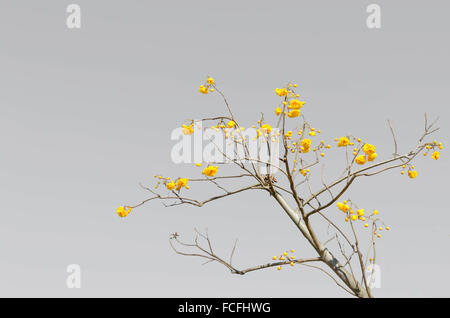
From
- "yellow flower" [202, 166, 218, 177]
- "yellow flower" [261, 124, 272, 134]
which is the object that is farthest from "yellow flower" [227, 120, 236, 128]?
"yellow flower" [202, 166, 218, 177]

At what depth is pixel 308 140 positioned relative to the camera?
138 inches

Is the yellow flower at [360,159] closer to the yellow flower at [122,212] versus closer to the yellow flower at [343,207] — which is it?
the yellow flower at [343,207]

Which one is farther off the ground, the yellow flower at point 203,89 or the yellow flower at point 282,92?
the yellow flower at point 203,89

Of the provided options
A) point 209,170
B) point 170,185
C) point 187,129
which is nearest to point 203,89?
point 187,129

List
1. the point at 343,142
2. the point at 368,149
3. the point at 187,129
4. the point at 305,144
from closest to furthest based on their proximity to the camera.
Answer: the point at 368,149, the point at 343,142, the point at 305,144, the point at 187,129

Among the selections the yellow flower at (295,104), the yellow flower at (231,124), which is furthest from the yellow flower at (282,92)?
the yellow flower at (231,124)

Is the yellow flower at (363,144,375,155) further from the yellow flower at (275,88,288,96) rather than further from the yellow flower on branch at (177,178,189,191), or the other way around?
the yellow flower on branch at (177,178,189,191)

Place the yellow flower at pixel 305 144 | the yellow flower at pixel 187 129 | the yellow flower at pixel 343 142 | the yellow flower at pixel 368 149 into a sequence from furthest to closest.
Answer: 1. the yellow flower at pixel 187 129
2. the yellow flower at pixel 305 144
3. the yellow flower at pixel 343 142
4. the yellow flower at pixel 368 149

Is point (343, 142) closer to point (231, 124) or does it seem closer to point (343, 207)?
point (343, 207)

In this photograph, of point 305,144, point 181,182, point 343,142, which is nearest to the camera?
point 343,142

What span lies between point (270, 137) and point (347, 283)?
1.28 metres
